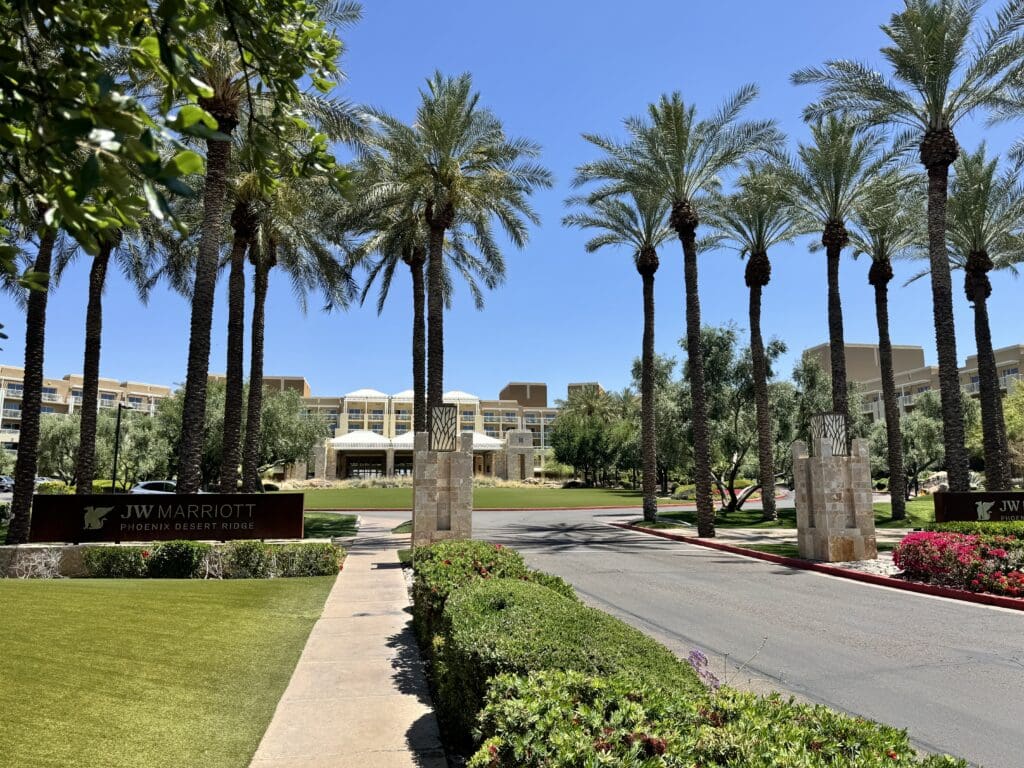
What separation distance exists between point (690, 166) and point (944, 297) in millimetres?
8607

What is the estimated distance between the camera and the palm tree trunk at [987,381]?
20281mm

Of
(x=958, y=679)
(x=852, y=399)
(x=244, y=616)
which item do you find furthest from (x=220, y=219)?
(x=852, y=399)

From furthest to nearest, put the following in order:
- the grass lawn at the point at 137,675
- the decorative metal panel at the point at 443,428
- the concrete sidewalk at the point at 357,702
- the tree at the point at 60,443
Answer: the tree at the point at 60,443 < the decorative metal panel at the point at 443,428 < the concrete sidewalk at the point at 357,702 < the grass lawn at the point at 137,675

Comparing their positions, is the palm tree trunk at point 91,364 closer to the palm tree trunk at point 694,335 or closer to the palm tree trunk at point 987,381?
the palm tree trunk at point 694,335

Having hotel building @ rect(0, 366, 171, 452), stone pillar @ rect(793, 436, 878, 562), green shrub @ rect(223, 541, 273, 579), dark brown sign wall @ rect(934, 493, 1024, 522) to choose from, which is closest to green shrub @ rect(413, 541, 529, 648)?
green shrub @ rect(223, 541, 273, 579)

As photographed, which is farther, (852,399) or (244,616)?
(852,399)

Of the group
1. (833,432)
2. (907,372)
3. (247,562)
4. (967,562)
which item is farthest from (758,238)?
(907,372)

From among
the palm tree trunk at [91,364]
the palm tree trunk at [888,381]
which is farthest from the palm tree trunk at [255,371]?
the palm tree trunk at [888,381]

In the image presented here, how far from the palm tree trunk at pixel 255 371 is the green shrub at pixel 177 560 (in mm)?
8527

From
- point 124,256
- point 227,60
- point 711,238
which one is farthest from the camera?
point 711,238

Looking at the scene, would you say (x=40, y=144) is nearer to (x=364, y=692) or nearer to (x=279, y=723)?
(x=279, y=723)

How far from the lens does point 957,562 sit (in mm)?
11828

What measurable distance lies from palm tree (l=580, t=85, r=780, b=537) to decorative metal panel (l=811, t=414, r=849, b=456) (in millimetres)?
5280

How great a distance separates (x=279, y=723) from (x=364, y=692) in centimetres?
96
